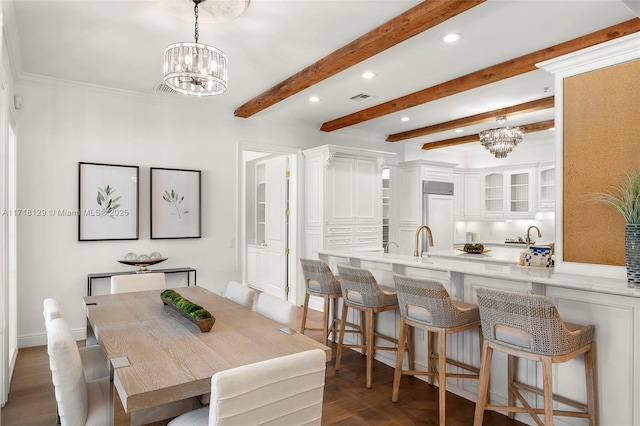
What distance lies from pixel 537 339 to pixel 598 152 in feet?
4.27

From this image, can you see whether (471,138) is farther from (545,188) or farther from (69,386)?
(69,386)

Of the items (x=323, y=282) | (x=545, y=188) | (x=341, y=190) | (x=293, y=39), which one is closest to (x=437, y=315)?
(x=323, y=282)

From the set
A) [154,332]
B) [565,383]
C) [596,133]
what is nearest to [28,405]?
[154,332]

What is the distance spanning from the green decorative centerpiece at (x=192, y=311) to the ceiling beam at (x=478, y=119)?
469cm

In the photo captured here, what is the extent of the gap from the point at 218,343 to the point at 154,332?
42cm

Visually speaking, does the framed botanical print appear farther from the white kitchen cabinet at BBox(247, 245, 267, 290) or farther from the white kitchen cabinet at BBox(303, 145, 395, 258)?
the white kitchen cabinet at BBox(247, 245, 267, 290)

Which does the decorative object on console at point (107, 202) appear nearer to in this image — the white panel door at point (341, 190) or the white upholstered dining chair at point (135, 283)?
the white upholstered dining chair at point (135, 283)

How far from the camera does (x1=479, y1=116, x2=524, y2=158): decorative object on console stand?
525 cm

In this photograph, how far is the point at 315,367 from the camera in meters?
1.56

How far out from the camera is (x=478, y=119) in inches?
224

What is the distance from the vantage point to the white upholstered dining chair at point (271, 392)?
1.36 m

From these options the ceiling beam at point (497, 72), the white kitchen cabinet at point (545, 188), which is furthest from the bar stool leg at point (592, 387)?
the white kitchen cabinet at point (545, 188)

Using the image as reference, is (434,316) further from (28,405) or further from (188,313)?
(28,405)

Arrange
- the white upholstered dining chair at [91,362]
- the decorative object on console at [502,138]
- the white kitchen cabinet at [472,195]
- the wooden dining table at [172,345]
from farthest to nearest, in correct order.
Answer: the white kitchen cabinet at [472,195], the decorative object on console at [502,138], the white upholstered dining chair at [91,362], the wooden dining table at [172,345]
